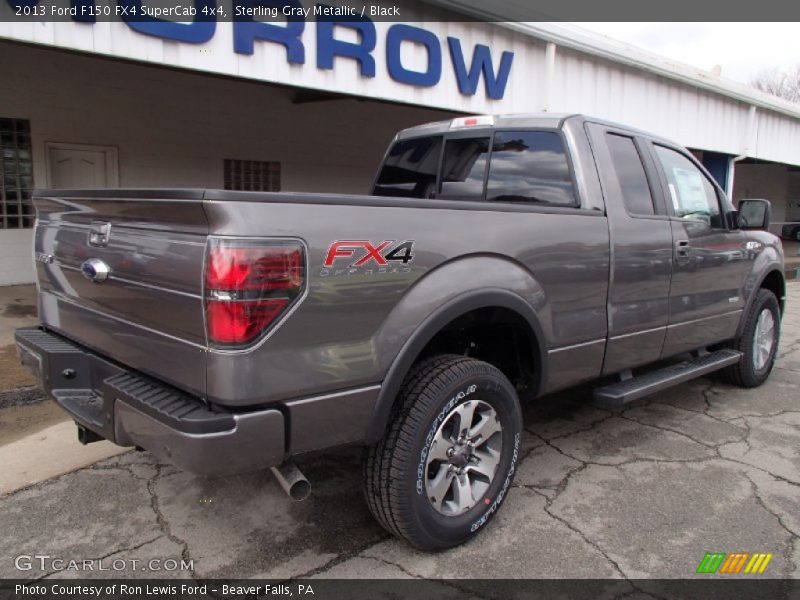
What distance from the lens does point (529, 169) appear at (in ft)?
11.9

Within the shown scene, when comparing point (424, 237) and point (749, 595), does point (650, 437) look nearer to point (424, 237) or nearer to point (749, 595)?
point (749, 595)

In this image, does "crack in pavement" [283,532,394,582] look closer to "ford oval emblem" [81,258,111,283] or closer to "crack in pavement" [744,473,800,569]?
"ford oval emblem" [81,258,111,283]

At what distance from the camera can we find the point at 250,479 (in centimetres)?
342

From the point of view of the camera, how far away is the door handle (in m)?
3.91

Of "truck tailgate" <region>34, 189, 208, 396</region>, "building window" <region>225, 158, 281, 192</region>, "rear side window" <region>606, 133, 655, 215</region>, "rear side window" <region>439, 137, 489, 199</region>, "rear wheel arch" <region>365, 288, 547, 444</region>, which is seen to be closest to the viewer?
"truck tailgate" <region>34, 189, 208, 396</region>

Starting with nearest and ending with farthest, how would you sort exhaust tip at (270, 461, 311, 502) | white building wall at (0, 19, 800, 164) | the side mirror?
exhaust tip at (270, 461, 311, 502) < the side mirror < white building wall at (0, 19, 800, 164)

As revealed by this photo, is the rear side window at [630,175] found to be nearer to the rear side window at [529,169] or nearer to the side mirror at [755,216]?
the rear side window at [529,169]

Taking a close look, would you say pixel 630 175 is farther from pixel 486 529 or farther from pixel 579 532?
pixel 486 529

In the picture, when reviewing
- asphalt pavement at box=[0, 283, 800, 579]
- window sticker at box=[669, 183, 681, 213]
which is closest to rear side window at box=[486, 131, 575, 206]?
window sticker at box=[669, 183, 681, 213]

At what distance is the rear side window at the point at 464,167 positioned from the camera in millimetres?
3855

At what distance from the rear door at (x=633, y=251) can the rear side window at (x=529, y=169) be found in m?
0.22

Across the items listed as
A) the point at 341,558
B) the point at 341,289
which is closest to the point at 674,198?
the point at 341,289

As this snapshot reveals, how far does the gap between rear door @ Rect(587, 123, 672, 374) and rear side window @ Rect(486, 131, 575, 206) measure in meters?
0.22

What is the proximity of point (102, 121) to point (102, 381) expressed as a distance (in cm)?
754
